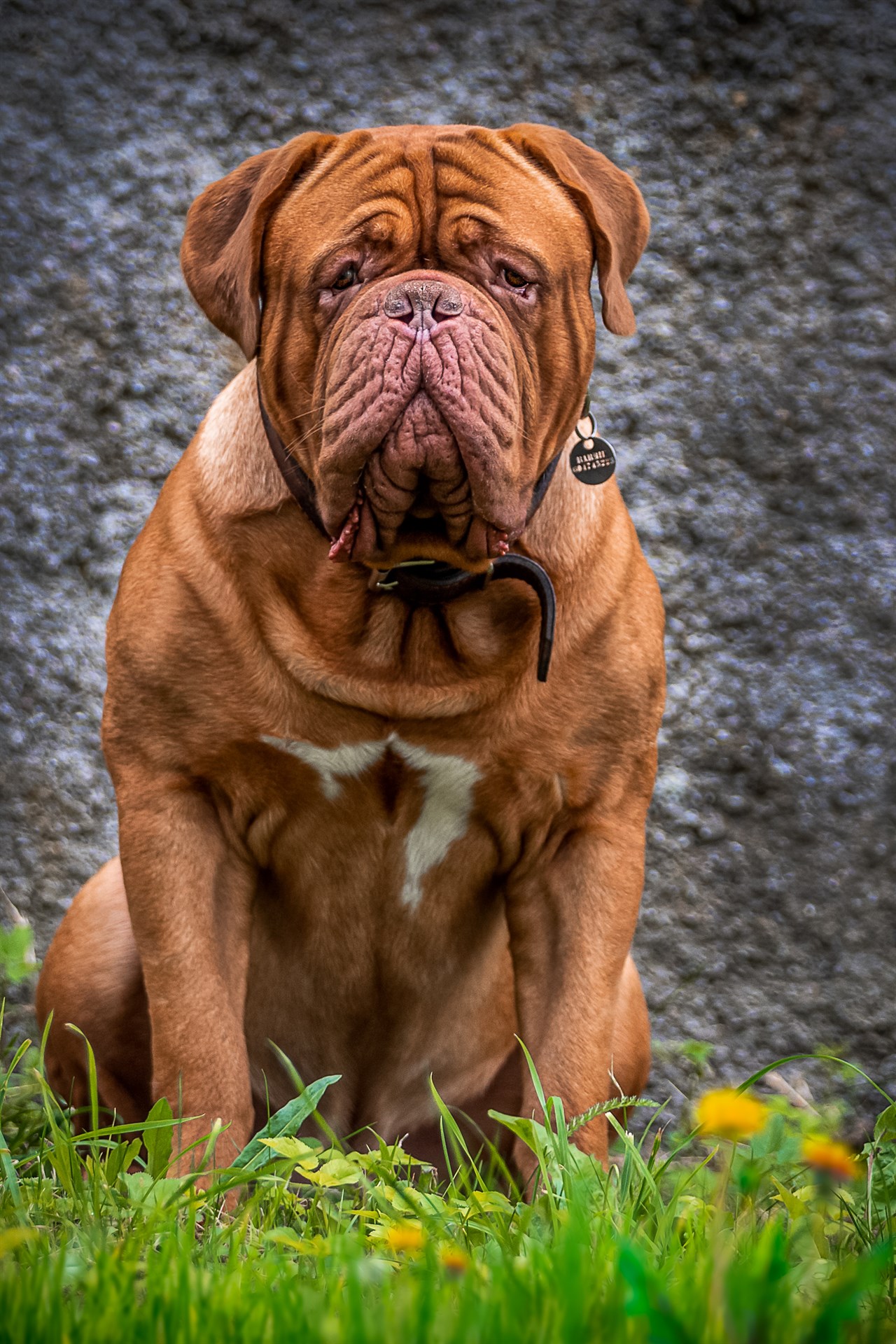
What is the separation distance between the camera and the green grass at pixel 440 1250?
1.05 meters

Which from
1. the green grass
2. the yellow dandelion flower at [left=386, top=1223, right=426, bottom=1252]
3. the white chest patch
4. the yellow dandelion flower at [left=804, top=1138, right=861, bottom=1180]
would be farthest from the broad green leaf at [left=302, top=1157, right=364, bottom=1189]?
the yellow dandelion flower at [left=804, top=1138, right=861, bottom=1180]

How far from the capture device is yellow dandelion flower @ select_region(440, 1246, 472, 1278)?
120 cm

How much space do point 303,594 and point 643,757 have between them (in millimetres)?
593

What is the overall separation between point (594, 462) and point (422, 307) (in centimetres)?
44

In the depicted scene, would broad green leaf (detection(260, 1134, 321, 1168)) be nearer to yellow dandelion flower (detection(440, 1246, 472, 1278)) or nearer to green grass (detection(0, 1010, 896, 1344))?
green grass (detection(0, 1010, 896, 1344))

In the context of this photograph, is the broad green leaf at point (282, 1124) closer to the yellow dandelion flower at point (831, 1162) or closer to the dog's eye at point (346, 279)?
the yellow dandelion flower at point (831, 1162)

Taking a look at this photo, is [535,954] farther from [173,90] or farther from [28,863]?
[173,90]

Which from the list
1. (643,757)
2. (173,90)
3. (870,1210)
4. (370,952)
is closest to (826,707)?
(643,757)

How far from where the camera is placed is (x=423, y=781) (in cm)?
212

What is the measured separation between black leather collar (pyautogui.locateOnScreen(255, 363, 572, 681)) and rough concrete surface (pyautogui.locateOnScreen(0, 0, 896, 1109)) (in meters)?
1.15

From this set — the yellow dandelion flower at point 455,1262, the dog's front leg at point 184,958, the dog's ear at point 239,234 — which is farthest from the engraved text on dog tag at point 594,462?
the yellow dandelion flower at point 455,1262

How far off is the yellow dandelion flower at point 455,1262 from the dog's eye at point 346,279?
1320 millimetres

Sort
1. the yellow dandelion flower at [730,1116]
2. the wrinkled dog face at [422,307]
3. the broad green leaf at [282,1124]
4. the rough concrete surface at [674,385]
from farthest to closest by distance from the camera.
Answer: the rough concrete surface at [674,385], the wrinkled dog face at [422,307], the broad green leaf at [282,1124], the yellow dandelion flower at [730,1116]

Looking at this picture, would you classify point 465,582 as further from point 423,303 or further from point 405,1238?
point 405,1238
